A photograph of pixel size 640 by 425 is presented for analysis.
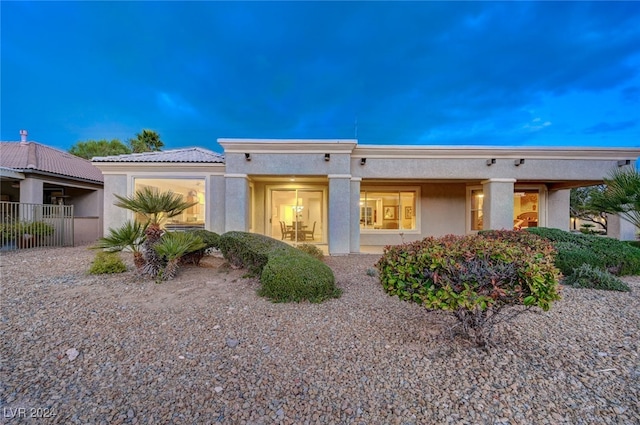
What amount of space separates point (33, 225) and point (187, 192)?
20.2ft

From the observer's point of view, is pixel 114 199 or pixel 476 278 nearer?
pixel 476 278

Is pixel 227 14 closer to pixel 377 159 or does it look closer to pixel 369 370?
pixel 377 159

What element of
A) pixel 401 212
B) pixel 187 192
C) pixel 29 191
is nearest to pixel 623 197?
pixel 401 212

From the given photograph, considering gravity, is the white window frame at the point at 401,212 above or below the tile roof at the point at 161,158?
below

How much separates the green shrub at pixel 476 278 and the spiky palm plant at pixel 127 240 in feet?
18.1

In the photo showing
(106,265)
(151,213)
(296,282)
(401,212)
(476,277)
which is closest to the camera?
(476,277)

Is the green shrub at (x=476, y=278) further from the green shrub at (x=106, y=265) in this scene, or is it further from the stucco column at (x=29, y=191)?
the stucco column at (x=29, y=191)

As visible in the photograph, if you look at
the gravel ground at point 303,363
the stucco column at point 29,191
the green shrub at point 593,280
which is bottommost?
the gravel ground at point 303,363

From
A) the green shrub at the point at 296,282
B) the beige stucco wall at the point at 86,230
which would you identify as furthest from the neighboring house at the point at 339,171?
the green shrub at the point at 296,282

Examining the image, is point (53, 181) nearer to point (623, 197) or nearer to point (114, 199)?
point (114, 199)

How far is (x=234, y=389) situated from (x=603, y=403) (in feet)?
9.96

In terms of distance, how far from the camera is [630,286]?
5426mm

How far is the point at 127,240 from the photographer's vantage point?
5.60m

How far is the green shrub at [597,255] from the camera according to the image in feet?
19.5
